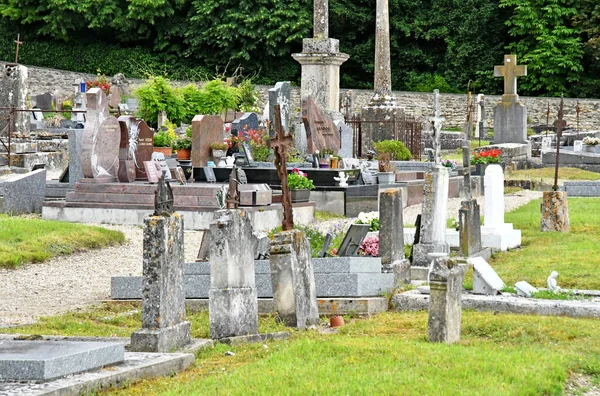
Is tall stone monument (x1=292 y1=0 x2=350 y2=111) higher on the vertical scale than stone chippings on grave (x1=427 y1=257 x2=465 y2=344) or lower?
higher

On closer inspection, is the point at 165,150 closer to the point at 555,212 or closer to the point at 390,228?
the point at 555,212

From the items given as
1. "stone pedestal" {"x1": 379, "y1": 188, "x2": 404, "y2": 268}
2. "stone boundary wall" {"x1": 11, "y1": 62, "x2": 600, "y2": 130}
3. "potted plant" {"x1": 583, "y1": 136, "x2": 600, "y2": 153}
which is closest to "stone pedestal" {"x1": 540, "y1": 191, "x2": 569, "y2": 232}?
"stone pedestal" {"x1": 379, "y1": 188, "x2": 404, "y2": 268}

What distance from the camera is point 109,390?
688 cm

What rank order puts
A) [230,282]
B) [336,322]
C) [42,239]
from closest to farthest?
[230,282]
[336,322]
[42,239]

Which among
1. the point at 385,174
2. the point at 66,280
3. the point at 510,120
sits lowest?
the point at 66,280

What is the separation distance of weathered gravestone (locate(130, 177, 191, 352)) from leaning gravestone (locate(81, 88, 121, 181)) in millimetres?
9832

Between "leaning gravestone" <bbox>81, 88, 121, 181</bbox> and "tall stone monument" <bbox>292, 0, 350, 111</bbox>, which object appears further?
"tall stone monument" <bbox>292, 0, 350, 111</bbox>

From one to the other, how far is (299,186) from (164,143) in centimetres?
621

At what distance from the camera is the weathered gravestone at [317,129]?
75.0ft

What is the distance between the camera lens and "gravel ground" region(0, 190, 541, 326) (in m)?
10.9

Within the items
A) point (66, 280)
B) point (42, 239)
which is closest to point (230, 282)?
point (66, 280)

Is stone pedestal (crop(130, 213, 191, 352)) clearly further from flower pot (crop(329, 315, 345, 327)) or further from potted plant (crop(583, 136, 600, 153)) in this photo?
potted plant (crop(583, 136, 600, 153))

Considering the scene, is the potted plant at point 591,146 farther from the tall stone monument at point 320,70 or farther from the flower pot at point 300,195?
the flower pot at point 300,195

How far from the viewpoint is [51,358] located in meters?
6.74
